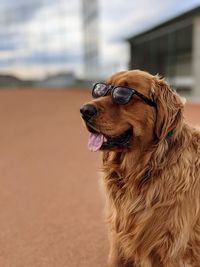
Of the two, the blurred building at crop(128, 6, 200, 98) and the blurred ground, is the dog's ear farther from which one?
the blurred building at crop(128, 6, 200, 98)

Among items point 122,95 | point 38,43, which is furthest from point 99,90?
point 38,43

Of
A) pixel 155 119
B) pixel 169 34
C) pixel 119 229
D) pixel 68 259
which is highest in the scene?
pixel 169 34

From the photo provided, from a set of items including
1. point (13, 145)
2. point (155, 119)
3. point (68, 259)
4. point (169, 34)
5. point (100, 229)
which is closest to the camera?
point (155, 119)

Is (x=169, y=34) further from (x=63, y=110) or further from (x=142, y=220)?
(x=142, y=220)

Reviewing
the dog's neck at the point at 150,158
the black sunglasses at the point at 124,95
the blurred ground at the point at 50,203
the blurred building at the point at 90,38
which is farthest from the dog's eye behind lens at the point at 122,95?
the blurred building at the point at 90,38

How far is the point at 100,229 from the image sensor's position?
196 inches

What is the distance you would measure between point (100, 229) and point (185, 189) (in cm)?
190

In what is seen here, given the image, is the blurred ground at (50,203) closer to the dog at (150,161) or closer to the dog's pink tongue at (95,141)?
the dog at (150,161)

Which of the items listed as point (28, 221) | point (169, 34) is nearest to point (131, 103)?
point (28, 221)

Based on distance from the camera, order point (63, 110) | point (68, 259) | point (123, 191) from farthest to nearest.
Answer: point (63, 110), point (68, 259), point (123, 191)

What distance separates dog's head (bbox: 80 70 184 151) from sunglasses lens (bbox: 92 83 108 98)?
0.48ft

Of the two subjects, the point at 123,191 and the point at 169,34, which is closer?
the point at 123,191

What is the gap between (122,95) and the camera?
128 inches

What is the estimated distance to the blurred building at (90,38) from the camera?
27047mm
